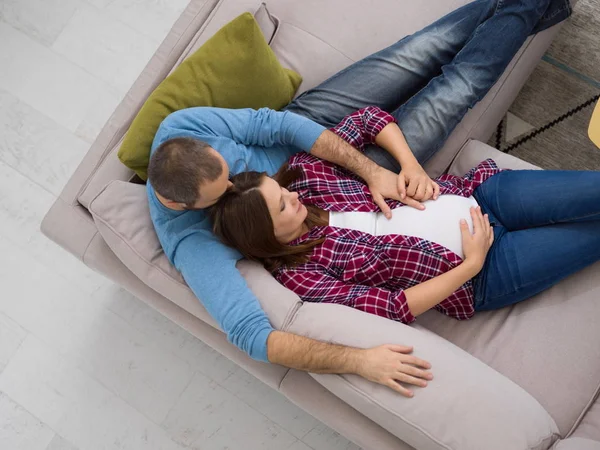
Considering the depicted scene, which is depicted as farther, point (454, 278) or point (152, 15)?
point (152, 15)

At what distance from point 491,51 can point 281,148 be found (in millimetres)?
710

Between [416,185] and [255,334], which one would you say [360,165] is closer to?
[416,185]

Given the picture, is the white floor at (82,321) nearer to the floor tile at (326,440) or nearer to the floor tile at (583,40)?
the floor tile at (326,440)

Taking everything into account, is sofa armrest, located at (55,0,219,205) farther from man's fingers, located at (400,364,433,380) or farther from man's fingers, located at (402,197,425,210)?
man's fingers, located at (400,364,433,380)

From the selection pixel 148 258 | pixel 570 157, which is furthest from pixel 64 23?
pixel 570 157

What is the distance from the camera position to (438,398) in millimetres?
1318

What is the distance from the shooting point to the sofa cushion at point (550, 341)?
4.85 ft

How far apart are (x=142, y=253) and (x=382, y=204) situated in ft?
2.28

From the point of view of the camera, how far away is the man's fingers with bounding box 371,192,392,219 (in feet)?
5.38

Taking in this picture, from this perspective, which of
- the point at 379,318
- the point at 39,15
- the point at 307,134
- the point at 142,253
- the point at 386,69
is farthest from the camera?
the point at 39,15

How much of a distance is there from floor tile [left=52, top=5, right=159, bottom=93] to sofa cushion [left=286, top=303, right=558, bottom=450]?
5.01 ft

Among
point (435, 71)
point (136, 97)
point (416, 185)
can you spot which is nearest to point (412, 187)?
point (416, 185)

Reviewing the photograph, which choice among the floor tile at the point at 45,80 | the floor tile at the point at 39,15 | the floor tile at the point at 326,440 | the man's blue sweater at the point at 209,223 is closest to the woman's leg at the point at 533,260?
the man's blue sweater at the point at 209,223

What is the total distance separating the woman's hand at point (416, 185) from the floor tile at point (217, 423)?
0.97 metres
